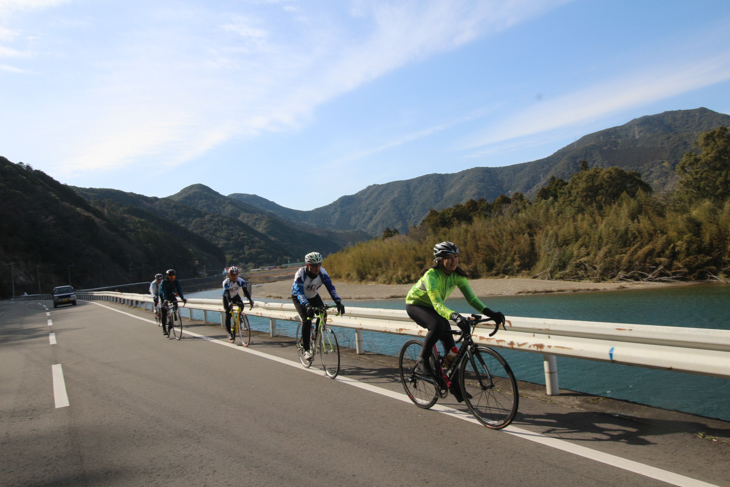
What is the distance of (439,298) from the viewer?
186 inches

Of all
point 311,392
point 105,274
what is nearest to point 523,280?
point 311,392

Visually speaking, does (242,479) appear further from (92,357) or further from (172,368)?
(92,357)

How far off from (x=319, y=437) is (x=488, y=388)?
165 centimetres

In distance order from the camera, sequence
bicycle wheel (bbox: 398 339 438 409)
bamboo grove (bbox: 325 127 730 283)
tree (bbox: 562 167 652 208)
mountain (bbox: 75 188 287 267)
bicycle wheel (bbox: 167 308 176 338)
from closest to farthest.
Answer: bicycle wheel (bbox: 398 339 438 409), bicycle wheel (bbox: 167 308 176 338), bamboo grove (bbox: 325 127 730 283), tree (bbox: 562 167 652 208), mountain (bbox: 75 188 287 267)

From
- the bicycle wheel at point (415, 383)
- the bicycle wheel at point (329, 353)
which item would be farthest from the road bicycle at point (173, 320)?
the bicycle wheel at point (415, 383)

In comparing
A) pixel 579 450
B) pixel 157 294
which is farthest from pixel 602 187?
pixel 579 450

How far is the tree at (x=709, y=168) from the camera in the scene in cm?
3541

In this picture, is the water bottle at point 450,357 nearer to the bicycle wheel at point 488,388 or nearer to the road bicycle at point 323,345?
the bicycle wheel at point 488,388

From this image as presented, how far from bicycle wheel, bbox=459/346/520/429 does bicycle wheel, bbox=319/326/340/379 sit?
258 centimetres

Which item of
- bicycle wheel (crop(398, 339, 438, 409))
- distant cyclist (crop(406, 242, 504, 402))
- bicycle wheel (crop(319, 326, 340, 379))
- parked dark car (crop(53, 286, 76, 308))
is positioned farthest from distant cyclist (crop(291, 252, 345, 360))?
parked dark car (crop(53, 286, 76, 308))

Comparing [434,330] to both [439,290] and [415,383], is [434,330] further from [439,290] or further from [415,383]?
[415,383]

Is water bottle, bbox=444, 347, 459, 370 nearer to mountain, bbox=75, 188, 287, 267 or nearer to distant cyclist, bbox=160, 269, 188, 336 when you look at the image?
distant cyclist, bbox=160, 269, 188, 336

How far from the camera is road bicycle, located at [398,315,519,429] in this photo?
4250 mm

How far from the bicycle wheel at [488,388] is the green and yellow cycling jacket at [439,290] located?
466 mm
